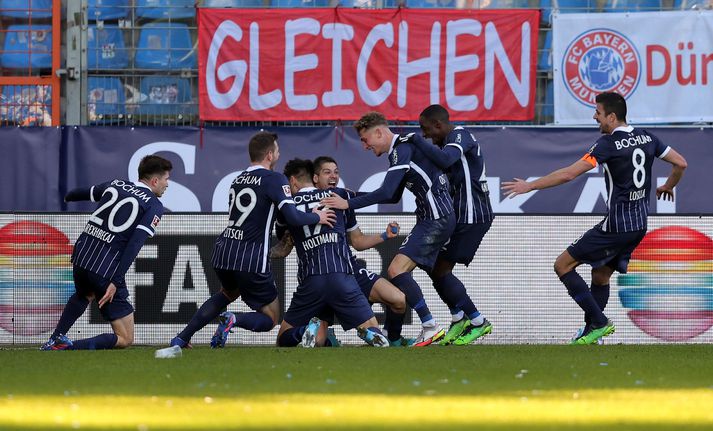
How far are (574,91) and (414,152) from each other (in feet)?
17.4

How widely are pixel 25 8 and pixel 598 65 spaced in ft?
21.0

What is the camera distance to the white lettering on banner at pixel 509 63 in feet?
47.7

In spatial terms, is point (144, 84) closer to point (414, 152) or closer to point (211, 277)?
point (211, 277)

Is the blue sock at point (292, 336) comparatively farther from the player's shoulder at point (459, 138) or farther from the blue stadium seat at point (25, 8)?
the blue stadium seat at point (25, 8)

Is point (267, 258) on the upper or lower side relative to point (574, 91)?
lower

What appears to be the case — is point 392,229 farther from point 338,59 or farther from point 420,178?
point 338,59

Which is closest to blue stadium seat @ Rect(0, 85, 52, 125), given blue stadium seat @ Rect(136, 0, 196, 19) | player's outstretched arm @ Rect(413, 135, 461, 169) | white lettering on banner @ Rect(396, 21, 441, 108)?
blue stadium seat @ Rect(136, 0, 196, 19)

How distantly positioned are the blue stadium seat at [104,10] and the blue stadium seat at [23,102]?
0.96 metres

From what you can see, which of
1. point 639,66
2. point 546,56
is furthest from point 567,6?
point 639,66

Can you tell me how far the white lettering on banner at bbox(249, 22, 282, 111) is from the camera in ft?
47.5

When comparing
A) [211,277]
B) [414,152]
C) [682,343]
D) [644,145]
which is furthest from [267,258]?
[682,343]

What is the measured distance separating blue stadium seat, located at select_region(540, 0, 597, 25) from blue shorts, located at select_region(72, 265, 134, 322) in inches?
271

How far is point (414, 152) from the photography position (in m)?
9.77

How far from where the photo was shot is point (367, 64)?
1451cm
